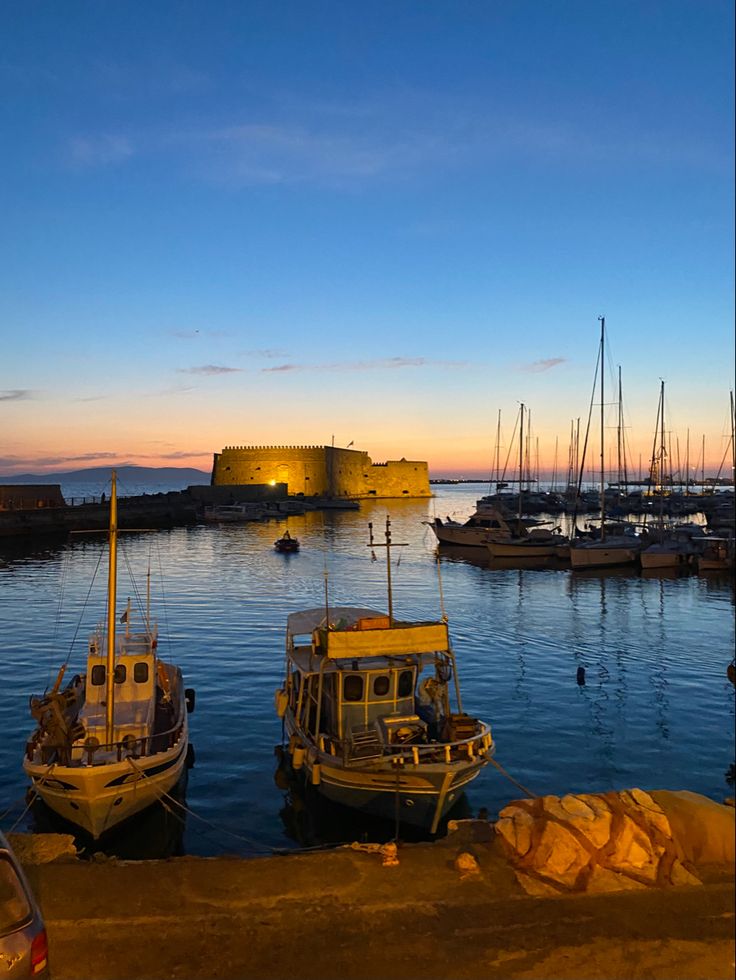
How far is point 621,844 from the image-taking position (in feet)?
27.3

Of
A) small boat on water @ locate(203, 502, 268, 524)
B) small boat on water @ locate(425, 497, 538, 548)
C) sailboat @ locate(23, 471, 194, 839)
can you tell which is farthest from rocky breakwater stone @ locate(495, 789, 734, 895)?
small boat on water @ locate(203, 502, 268, 524)

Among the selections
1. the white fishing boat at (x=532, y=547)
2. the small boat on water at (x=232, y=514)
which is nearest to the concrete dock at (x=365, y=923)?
the white fishing boat at (x=532, y=547)

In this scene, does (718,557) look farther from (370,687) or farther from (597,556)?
(370,687)

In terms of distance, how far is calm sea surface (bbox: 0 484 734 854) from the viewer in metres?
17.6

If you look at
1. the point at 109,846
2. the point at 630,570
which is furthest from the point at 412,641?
the point at 630,570

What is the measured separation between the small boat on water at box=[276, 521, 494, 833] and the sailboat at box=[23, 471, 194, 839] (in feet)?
9.93

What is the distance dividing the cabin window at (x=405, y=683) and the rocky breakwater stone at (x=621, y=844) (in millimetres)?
7425

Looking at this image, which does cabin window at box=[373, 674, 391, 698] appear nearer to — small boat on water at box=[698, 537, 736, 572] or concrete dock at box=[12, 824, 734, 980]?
concrete dock at box=[12, 824, 734, 980]

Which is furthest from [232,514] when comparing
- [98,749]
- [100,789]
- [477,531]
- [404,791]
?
[404,791]

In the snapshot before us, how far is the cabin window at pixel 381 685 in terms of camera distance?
15.9 meters

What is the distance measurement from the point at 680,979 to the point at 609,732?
51.8 feet

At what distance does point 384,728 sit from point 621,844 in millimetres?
7442

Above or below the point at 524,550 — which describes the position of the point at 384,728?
above

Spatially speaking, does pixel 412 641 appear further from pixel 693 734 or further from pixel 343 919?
pixel 693 734
